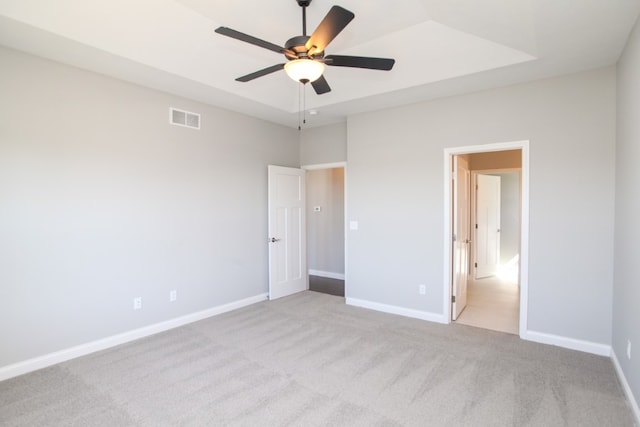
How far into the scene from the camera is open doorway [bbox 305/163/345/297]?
659 cm

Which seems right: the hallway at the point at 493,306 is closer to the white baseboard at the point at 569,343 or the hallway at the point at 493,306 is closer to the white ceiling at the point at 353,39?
the white baseboard at the point at 569,343

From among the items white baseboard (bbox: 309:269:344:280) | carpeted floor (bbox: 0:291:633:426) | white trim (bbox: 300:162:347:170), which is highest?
white trim (bbox: 300:162:347:170)

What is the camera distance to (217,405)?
7.82 ft

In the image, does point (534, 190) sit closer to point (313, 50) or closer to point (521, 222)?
Result: point (521, 222)

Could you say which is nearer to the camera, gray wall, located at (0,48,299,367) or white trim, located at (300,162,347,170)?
gray wall, located at (0,48,299,367)

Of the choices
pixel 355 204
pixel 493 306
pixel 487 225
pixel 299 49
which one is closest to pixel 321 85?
pixel 299 49

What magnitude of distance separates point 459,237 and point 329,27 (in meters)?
3.15

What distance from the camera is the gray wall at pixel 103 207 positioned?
280 cm

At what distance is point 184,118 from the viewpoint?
156 inches

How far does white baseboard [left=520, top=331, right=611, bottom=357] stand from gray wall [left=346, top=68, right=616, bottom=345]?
5cm

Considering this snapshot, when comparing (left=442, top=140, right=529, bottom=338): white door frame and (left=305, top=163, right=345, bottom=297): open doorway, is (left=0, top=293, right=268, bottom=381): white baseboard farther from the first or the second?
(left=442, top=140, right=529, bottom=338): white door frame

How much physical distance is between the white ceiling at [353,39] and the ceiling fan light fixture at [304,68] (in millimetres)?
813

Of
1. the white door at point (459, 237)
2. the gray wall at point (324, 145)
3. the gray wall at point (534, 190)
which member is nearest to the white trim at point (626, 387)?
the gray wall at point (534, 190)

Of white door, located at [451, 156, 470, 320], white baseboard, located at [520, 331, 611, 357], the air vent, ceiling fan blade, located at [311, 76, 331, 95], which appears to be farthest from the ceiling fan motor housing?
white baseboard, located at [520, 331, 611, 357]
